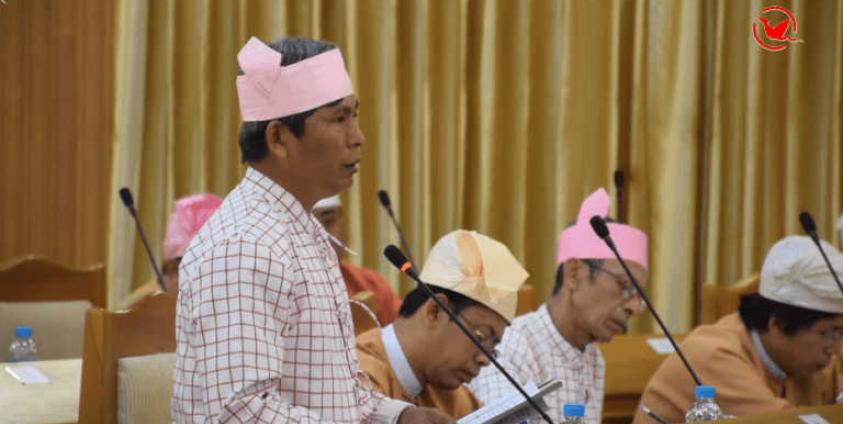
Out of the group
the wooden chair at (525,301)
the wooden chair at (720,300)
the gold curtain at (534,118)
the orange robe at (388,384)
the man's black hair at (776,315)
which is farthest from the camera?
the gold curtain at (534,118)

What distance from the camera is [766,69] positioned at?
5.92 m

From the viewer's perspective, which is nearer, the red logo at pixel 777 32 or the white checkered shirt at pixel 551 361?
the white checkered shirt at pixel 551 361

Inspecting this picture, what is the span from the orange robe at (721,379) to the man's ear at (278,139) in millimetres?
1668

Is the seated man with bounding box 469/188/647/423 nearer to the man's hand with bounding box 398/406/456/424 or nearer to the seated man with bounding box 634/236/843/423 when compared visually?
the seated man with bounding box 634/236/843/423

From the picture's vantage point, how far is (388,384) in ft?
8.82

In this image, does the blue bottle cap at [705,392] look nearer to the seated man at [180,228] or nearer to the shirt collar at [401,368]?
the shirt collar at [401,368]

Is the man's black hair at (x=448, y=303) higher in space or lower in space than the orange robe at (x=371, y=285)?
higher

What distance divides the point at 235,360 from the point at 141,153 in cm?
349

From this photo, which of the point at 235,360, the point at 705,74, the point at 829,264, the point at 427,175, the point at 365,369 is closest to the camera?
the point at 235,360

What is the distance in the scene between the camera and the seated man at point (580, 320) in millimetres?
3381

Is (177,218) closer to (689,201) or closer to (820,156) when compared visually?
(689,201)

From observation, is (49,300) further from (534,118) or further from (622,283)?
(534,118)

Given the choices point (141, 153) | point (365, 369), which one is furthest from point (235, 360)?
point (141, 153)

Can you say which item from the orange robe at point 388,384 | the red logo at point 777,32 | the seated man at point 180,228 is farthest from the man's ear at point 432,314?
the red logo at point 777,32
